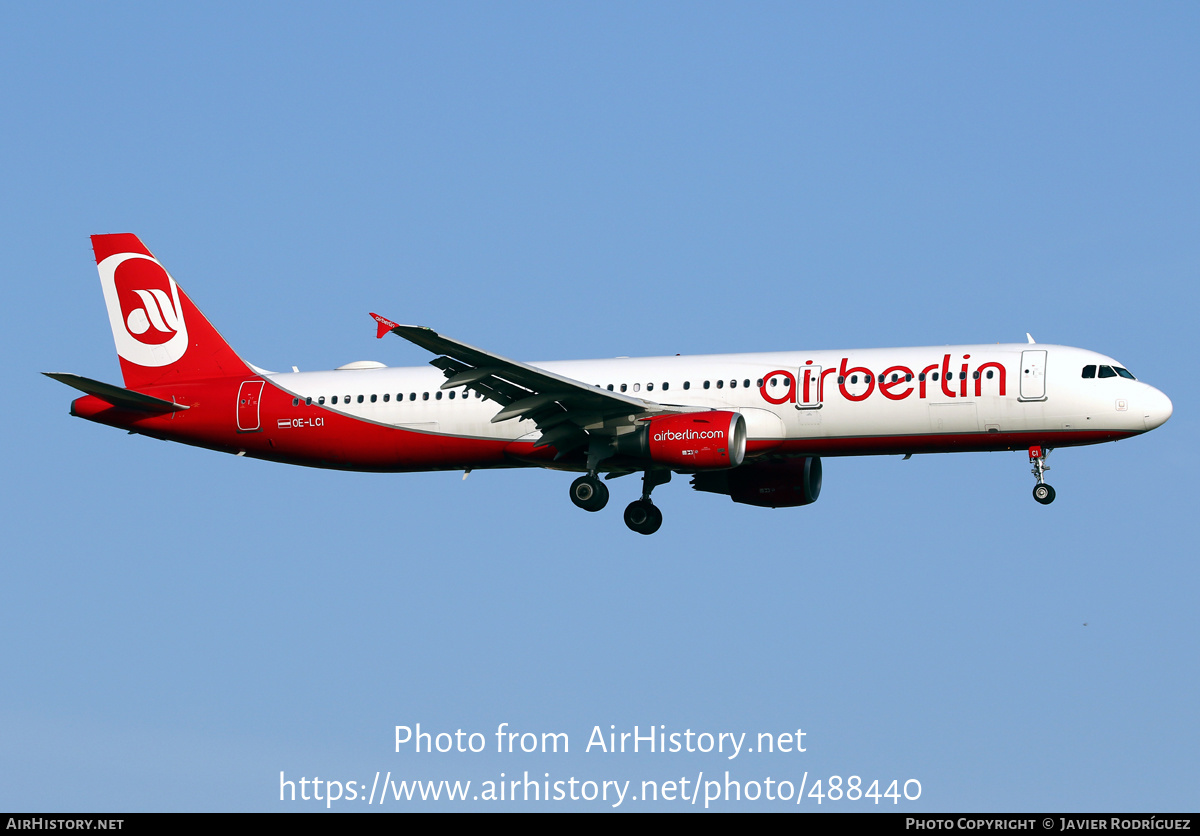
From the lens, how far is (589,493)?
42156 mm

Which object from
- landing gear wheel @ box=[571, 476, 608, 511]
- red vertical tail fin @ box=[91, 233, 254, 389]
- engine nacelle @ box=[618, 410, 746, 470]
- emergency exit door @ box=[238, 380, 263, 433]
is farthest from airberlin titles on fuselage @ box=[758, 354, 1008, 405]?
red vertical tail fin @ box=[91, 233, 254, 389]

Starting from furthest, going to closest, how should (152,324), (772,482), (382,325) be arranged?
(152,324)
(772,482)
(382,325)

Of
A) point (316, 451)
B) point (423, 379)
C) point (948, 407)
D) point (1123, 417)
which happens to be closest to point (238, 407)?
point (316, 451)

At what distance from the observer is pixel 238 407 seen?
147ft

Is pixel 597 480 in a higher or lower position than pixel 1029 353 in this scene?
lower

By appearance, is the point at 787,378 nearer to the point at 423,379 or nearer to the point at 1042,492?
the point at 1042,492

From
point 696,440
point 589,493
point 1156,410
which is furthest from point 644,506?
point 1156,410

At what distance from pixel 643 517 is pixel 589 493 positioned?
2804 mm

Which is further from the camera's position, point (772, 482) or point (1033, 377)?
point (772, 482)

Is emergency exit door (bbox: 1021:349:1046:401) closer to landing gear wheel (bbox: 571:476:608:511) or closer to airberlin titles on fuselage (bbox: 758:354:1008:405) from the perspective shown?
airberlin titles on fuselage (bbox: 758:354:1008:405)

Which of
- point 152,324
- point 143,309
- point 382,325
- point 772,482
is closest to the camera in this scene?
point 382,325

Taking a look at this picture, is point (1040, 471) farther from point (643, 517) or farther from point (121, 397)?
point (121, 397)

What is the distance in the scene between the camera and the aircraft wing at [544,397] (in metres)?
Answer: 38.2

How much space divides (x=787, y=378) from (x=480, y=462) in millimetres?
8996
